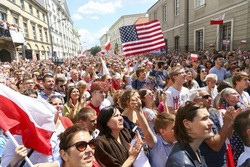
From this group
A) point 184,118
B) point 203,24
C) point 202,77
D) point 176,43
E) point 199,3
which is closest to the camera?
point 184,118

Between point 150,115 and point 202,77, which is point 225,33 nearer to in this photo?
point 202,77

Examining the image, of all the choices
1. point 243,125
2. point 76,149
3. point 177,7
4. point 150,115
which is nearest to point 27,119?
point 76,149

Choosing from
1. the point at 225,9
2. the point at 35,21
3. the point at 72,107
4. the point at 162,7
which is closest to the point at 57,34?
the point at 35,21

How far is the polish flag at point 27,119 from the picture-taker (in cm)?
209

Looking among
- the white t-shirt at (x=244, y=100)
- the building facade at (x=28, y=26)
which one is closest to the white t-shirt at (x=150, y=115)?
the white t-shirt at (x=244, y=100)

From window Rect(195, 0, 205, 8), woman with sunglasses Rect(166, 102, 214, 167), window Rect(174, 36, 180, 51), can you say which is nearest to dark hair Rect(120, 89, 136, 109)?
woman with sunglasses Rect(166, 102, 214, 167)

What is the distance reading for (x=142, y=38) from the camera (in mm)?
7340

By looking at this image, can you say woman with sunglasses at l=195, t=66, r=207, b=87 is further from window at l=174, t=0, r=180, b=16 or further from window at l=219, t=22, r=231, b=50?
window at l=174, t=0, r=180, b=16

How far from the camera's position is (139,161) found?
242cm

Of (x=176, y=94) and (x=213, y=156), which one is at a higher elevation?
(x=176, y=94)

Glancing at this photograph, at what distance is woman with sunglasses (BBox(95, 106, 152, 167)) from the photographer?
7.64 feet

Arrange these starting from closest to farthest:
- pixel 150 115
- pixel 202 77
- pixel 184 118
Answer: pixel 184 118, pixel 150 115, pixel 202 77

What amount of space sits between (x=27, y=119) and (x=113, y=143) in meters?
0.94

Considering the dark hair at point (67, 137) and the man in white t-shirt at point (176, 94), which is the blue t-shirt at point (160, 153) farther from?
the man in white t-shirt at point (176, 94)
